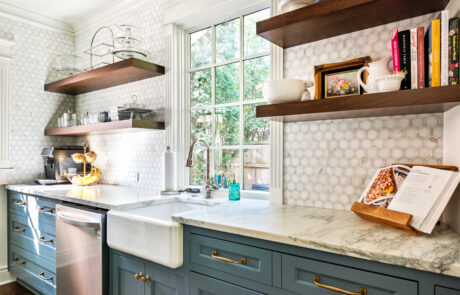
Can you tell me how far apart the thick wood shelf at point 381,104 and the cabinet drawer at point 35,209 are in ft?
6.12

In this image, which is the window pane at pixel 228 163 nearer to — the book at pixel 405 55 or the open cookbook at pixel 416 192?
the open cookbook at pixel 416 192

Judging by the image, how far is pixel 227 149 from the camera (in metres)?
2.34

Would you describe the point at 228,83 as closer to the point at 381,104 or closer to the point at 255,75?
the point at 255,75

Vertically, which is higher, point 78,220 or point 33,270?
point 78,220

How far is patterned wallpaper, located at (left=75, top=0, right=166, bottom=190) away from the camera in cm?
267

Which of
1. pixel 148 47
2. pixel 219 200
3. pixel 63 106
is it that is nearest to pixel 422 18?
pixel 219 200

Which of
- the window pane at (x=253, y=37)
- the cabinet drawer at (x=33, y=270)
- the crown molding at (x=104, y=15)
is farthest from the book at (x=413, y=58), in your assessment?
the cabinet drawer at (x=33, y=270)

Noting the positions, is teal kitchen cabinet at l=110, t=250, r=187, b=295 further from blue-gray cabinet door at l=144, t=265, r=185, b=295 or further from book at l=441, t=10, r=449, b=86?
book at l=441, t=10, r=449, b=86

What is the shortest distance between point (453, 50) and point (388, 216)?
654mm

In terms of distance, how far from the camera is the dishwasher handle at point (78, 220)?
1878 mm

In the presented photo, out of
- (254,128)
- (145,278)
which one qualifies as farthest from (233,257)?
(254,128)

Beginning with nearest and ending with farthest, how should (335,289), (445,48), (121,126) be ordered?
(335,289) → (445,48) → (121,126)

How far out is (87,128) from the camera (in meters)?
2.85

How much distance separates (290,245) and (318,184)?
0.67 meters
